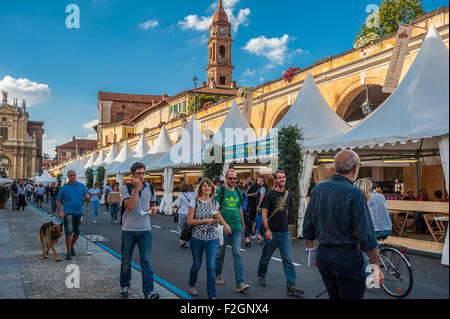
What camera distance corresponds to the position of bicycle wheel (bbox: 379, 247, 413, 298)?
3.10m

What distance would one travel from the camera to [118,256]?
8.99 meters

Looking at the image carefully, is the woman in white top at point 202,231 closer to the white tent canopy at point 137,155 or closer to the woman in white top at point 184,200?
the woman in white top at point 184,200

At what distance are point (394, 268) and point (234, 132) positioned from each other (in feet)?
50.7

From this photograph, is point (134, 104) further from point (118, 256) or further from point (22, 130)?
point (118, 256)

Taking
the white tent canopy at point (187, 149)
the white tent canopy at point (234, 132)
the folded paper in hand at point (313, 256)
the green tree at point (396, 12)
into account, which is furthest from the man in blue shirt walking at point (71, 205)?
the green tree at point (396, 12)

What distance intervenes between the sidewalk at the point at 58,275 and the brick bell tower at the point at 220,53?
70.2 meters

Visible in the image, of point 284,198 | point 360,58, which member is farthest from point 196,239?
point 360,58

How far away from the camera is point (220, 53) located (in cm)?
7969

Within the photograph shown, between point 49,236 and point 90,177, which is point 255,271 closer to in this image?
point 49,236

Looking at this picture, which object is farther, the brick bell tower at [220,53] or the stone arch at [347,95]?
the brick bell tower at [220,53]

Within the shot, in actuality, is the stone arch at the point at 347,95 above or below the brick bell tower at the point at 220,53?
below

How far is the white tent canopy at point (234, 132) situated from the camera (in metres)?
18.0

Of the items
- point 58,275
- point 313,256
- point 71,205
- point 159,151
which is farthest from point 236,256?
point 159,151

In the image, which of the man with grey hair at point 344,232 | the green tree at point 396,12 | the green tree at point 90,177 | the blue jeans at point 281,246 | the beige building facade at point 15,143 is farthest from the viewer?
the beige building facade at point 15,143
